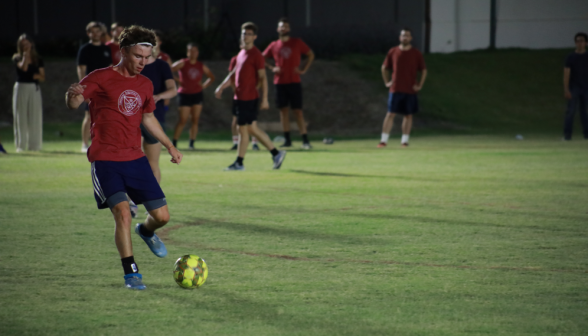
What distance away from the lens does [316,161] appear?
46.8 feet

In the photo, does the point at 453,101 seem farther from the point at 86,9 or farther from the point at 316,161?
the point at 86,9

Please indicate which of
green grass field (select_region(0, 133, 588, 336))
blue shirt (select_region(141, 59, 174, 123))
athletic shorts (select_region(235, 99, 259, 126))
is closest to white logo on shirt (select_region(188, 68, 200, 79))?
athletic shorts (select_region(235, 99, 259, 126))

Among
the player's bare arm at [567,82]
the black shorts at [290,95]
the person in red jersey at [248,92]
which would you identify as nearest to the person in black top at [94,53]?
the person in red jersey at [248,92]

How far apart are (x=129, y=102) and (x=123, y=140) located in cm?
27

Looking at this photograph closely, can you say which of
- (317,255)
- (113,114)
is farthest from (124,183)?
(317,255)

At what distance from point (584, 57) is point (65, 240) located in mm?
14581


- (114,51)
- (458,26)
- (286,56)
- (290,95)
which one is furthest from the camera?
(458,26)

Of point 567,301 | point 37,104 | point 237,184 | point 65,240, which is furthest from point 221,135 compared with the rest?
point 567,301

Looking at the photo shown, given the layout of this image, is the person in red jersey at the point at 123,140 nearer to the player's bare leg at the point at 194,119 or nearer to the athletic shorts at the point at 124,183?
the athletic shorts at the point at 124,183

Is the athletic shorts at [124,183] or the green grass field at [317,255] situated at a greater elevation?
the athletic shorts at [124,183]

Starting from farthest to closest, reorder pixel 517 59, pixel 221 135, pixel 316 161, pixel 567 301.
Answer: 1. pixel 517 59
2. pixel 221 135
3. pixel 316 161
4. pixel 567 301

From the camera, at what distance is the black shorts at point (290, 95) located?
16797 mm

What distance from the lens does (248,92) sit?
12578 millimetres

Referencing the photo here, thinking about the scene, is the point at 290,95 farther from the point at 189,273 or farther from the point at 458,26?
the point at 458,26
